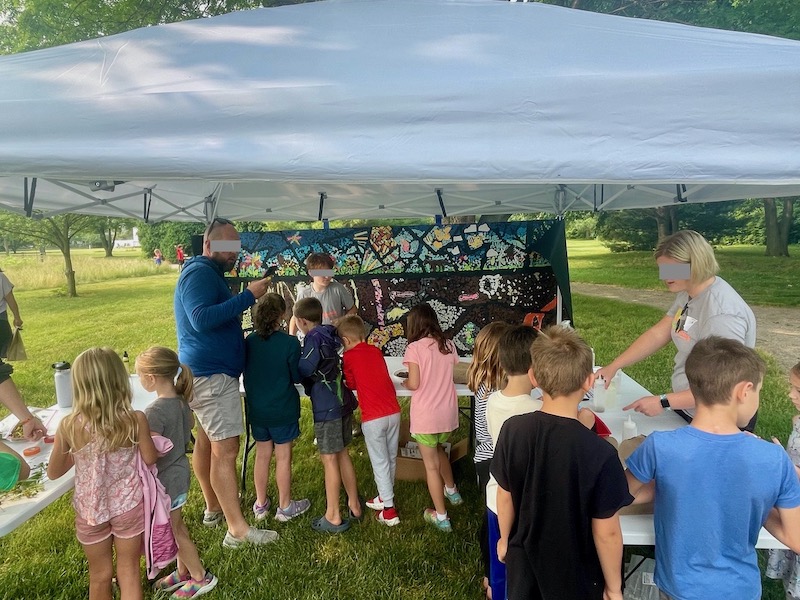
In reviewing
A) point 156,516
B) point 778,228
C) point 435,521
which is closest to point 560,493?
point 156,516

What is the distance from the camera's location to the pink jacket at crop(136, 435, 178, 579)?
1.87 metres

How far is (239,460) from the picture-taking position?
3.82 meters

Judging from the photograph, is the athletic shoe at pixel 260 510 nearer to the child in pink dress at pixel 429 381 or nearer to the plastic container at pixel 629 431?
the child in pink dress at pixel 429 381

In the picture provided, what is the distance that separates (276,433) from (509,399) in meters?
1.51

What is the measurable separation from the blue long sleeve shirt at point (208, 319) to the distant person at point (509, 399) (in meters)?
1.31

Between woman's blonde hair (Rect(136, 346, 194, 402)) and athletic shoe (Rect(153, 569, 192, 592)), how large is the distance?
971mm

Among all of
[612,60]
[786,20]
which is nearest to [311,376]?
[612,60]

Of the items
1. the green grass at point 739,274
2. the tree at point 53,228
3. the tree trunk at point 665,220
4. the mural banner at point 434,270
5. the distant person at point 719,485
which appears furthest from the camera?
the tree trunk at point 665,220

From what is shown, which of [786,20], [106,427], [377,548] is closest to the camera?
[106,427]

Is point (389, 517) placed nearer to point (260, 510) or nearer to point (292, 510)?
point (292, 510)

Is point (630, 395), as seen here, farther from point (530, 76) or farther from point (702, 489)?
point (530, 76)

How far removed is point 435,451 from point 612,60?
209 cm

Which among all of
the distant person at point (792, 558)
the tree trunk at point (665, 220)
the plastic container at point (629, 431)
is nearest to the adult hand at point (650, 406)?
the plastic container at point (629, 431)

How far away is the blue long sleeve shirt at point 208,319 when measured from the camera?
92.3 inches
